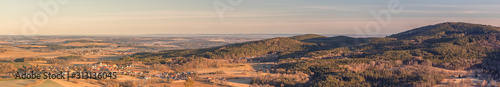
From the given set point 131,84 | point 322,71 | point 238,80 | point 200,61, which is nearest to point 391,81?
point 322,71

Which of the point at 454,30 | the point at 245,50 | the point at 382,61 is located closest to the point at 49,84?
the point at 382,61

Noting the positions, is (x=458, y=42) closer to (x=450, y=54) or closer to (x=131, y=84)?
(x=450, y=54)

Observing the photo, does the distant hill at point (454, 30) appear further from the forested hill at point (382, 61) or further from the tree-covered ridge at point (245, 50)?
the tree-covered ridge at point (245, 50)

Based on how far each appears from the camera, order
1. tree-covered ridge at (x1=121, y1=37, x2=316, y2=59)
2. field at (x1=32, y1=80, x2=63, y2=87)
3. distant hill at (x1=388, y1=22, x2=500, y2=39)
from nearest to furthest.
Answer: field at (x1=32, y1=80, x2=63, y2=87) < tree-covered ridge at (x1=121, y1=37, x2=316, y2=59) < distant hill at (x1=388, y1=22, x2=500, y2=39)

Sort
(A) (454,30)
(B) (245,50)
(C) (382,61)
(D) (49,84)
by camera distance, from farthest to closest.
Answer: (A) (454,30) → (B) (245,50) → (C) (382,61) → (D) (49,84)

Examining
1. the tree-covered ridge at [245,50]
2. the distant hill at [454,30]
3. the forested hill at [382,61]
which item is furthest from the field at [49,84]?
the distant hill at [454,30]

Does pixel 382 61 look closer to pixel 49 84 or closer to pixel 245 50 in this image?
pixel 245 50

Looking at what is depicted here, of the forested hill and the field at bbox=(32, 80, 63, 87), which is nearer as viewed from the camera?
the field at bbox=(32, 80, 63, 87)

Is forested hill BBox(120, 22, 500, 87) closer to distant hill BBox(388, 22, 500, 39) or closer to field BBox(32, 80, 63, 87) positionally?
distant hill BBox(388, 22, 500, 39)

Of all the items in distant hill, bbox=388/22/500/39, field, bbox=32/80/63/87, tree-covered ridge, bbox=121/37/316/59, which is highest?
distant hill, bbox=388/22/500/39

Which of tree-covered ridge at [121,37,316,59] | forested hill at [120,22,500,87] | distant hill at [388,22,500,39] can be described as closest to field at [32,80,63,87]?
forested hill at [120,22,500,87]

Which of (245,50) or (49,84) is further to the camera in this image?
(245,50)
